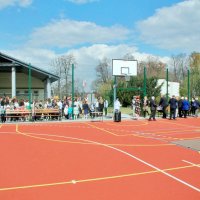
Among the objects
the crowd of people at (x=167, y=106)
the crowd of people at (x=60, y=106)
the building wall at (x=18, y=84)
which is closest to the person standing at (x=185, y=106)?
the crowd of people at (x=167, y=106)

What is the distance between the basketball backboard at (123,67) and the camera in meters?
27.4

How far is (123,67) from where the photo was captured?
27.7 meters

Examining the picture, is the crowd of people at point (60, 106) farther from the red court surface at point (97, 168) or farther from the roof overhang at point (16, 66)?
the red court surface at point (97, 168)

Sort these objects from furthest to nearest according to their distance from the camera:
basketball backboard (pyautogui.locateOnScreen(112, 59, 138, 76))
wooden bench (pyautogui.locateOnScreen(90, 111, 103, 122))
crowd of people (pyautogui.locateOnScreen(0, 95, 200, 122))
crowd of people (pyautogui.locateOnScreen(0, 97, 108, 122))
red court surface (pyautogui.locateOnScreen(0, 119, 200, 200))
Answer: basketball backboard (pyautogui.locateOnScreen(112, 59, 138, 76)) → wooden bench (pyautogui.locateOnScreen(90, 111, 103, 122)) → crowd of people (pyautogui.locateOnScreen(0, 95, 200, 122)) → crowd of people (pyautogui.locateOnScreen(0, 97, 108, 122)) → red court surface (pyautogui.locateOnScreen(0, 119, 200, 200))

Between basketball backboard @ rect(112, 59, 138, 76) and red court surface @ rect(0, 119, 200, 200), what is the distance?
12.3m

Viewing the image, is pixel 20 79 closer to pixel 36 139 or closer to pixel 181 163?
pixel 36 139

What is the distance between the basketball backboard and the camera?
2739 centimetres

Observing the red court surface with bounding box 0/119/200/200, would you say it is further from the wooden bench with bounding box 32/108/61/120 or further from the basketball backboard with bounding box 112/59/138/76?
the basketball backboard with bounding box 112/59/138/76

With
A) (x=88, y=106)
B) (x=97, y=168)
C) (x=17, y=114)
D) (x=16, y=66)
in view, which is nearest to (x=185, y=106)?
(x=88, y=106)

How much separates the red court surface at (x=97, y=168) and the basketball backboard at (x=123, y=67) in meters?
12.3

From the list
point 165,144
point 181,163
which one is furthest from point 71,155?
point 165,144

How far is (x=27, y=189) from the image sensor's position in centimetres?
748

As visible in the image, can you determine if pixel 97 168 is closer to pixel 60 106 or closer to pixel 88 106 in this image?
pixel 60 106

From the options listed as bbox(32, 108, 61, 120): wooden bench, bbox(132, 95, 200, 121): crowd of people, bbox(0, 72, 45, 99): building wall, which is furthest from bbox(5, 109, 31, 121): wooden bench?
bbox(0, 72, 45, 99): building wall
